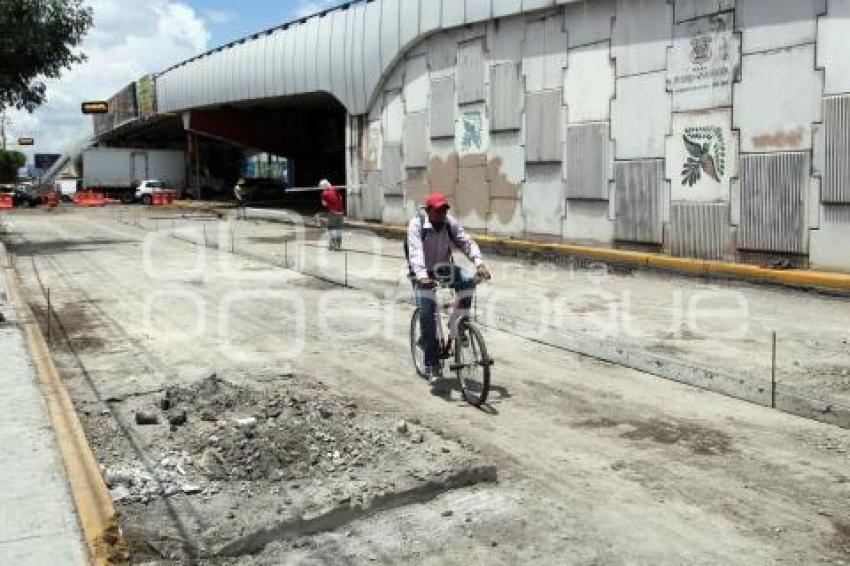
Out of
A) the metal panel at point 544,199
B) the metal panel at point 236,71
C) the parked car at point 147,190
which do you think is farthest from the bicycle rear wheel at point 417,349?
the parked car at point 147,190

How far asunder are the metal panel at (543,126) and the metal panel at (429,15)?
5.02m

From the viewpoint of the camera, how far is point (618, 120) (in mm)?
18234

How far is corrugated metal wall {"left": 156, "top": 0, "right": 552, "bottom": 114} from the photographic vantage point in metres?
23.8

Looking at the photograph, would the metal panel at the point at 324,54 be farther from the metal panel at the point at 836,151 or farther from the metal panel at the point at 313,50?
the metal panel at the point at 836,151

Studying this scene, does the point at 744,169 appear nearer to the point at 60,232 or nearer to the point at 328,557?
the point at 328,557

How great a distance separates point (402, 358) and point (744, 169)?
8.82 metres

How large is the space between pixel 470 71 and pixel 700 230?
363 inches

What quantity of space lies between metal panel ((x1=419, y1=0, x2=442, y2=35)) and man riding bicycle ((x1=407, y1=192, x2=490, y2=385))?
1757cm

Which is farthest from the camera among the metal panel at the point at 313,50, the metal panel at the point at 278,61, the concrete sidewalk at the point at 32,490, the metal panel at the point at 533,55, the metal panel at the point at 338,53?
the metal panel at the point at 278,61

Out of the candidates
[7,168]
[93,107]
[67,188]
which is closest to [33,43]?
[93,107]

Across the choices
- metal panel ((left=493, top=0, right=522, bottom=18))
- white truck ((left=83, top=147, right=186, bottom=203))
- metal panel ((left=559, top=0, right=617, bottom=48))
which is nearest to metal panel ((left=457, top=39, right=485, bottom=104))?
metal panel ((left=493, top=0, right=522, bottom=18))

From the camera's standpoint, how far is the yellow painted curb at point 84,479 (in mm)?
4379

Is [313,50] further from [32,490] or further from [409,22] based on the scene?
[32,490]

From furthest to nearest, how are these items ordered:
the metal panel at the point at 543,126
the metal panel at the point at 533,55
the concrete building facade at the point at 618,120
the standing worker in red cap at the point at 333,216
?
the standing worker in red cap at the point at 333,216, the metal panel at the point at 533,55, the metal panel at the point at 543,126, the concrete building facade at the point at 618,120
